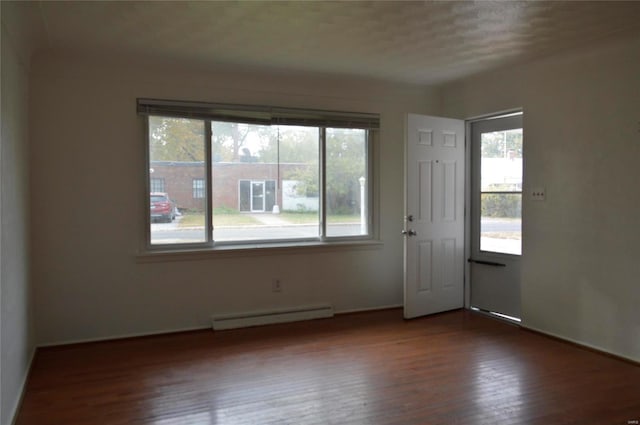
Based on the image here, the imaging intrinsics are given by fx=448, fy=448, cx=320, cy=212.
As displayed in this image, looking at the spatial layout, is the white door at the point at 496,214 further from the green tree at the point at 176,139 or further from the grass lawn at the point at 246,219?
the green tree at the point at 176,139

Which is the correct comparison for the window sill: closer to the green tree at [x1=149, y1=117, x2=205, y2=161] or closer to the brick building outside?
the brick building outside

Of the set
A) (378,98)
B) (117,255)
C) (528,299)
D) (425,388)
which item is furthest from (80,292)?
(528,299)

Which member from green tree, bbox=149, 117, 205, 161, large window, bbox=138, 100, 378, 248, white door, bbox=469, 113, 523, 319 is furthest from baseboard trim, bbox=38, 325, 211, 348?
white door, bbox=469, 113, 523, 319

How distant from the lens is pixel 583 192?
11.7 ft

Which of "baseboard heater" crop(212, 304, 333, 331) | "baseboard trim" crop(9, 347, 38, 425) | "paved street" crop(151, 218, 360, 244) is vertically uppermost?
"paved street" crop(151, 218, 360, 244)

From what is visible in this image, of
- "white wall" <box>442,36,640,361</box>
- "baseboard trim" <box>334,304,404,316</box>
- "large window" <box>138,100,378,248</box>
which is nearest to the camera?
"white wall" <box>442,36,640,361</box>

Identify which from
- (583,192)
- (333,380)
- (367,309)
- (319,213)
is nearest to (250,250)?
(319,213)

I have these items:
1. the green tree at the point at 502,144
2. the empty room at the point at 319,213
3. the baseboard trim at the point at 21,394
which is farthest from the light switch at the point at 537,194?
the baseboard trim at the point at 21,394

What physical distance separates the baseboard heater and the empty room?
22mm

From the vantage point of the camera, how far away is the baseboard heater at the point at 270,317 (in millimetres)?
4094

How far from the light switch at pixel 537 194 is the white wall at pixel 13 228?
3.88m

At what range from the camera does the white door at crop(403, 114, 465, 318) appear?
437 cm

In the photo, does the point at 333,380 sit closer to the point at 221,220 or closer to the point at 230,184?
the point at 221,220

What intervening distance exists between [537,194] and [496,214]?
1.93 ft
